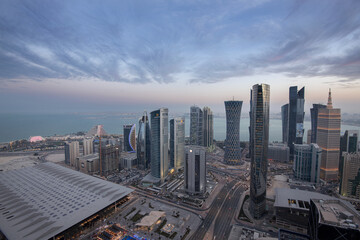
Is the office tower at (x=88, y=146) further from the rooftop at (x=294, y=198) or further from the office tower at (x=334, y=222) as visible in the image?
the office tower at (x=334, y=222)

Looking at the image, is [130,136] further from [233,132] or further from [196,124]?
[233,132]

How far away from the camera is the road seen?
40.2m

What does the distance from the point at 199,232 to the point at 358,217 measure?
1158 inches

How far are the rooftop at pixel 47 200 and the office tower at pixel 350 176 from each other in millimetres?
71312

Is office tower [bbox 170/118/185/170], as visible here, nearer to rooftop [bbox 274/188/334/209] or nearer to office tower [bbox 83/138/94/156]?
rooftop [bbox 274/188/334/209]

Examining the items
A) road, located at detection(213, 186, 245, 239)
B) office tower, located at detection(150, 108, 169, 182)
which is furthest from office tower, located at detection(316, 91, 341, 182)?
office tower, located at detection(150, 108, 169, 182)

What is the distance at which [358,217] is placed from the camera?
934 inches

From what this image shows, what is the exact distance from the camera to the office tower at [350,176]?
55031 mm

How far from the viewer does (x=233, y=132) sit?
9044 cm

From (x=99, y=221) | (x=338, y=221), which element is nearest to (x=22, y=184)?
(x=99, y=221)

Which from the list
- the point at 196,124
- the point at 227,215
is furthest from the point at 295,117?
the point at 227,215

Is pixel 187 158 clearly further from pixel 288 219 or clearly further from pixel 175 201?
pixel 288 219

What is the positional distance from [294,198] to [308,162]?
1239 inches

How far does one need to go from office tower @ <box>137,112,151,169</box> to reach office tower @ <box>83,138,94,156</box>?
32.4 meters
